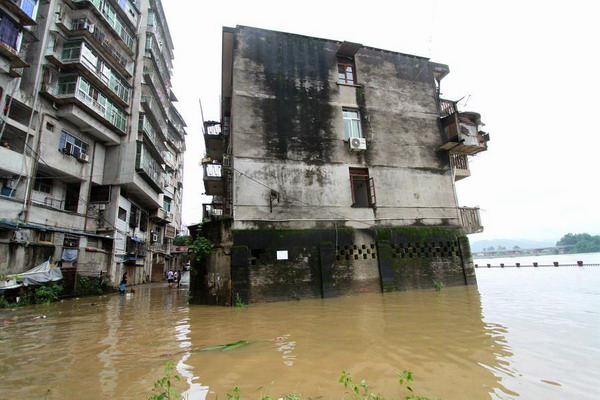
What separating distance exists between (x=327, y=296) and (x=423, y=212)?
5995mm

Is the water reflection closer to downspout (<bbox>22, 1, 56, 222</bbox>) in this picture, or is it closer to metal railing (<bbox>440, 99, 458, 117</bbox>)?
metal railing (<bbox>440, 99, 458, 117</bbox>)

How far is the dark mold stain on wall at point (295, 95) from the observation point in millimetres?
12734

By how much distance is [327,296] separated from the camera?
1109 centimetres

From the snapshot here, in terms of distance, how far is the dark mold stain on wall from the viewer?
1273 centimetres

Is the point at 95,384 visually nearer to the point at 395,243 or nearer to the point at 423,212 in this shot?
the point at 395,243

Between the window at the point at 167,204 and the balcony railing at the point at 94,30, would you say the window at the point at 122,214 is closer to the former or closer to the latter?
the balcony railing at the point at 94,30

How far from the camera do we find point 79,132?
22406 mm

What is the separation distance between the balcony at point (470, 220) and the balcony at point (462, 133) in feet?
9.68

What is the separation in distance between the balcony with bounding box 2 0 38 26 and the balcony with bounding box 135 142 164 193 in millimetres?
10075

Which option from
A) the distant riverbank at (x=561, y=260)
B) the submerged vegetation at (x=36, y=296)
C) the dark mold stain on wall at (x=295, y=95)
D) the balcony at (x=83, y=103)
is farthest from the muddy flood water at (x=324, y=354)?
the distant riverbank at (x=561, y=260)

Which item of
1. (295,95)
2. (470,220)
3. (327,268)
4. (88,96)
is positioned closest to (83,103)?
(88,96)

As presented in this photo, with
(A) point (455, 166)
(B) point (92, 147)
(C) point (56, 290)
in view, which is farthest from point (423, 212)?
(B) point (92, 147)

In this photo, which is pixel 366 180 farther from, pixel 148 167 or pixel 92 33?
pixel 92 33

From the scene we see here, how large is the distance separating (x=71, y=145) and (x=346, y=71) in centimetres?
1968
